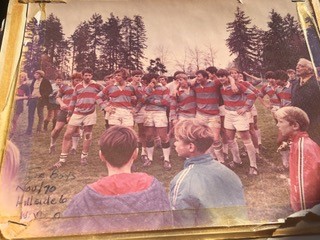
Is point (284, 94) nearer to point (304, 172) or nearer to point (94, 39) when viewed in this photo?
point (304, 172)

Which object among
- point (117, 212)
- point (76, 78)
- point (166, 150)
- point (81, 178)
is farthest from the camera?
point (76, 78)

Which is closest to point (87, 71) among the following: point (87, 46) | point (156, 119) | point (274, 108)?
point (87, 46)

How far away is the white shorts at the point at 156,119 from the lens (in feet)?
6.23

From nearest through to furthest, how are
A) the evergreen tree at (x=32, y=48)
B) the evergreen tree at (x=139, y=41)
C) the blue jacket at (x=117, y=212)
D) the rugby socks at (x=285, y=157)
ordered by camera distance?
the blue jacket at (x=117, y=212)
the rugby socks at (x=285, y=157)
the evergreen tree at (x=32, y=48)
the evergreen tree at (x=139, y=41)

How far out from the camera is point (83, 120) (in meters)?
1.90

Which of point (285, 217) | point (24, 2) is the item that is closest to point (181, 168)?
point (285, 217)

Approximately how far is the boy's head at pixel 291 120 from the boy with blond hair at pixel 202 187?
0.35 meters

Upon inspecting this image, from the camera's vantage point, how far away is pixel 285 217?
1591 millimetres

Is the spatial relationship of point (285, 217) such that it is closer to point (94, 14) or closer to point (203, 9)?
point (203, 9)

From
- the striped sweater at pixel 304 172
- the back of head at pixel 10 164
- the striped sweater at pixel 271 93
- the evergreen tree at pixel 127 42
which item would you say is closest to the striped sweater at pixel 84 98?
the evergreen tree at pixel 127 42

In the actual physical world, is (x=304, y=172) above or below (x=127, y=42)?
below

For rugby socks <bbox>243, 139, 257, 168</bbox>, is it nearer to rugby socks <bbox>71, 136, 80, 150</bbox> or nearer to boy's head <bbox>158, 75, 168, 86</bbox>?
boy's head <bbox>158, 75, 168, 86</bbox>

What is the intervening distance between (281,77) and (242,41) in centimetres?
31

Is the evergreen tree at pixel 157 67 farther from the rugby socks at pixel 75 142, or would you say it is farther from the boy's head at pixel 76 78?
the rugby socks at pixel 75 142
